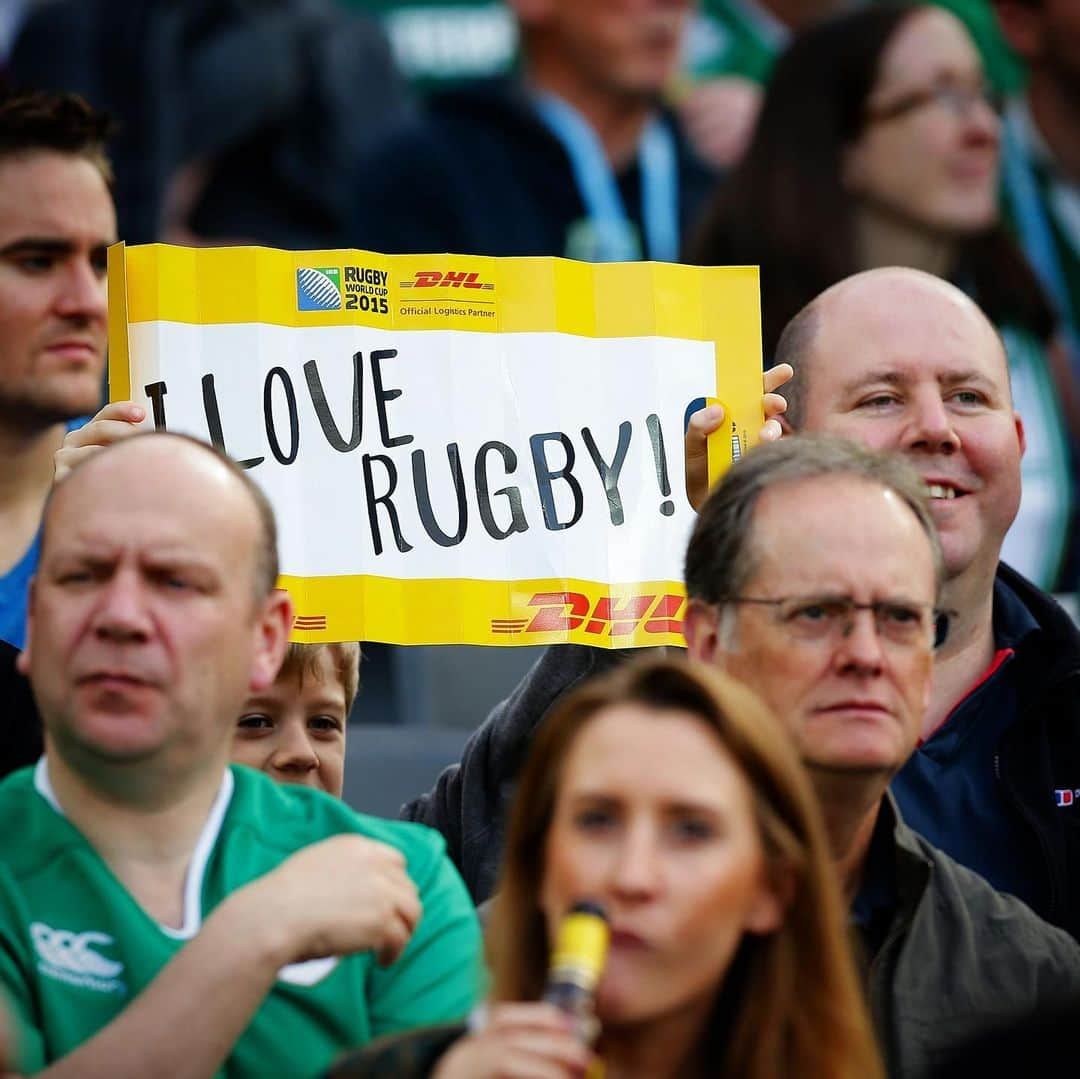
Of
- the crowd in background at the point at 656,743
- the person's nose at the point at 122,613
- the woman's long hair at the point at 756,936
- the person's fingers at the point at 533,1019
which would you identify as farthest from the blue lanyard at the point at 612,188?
the person's fingers at the point at 533,1019

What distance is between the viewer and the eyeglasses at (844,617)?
3756 mm

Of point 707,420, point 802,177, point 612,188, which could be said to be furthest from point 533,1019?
point 612,188

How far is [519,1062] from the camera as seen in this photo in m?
2.71

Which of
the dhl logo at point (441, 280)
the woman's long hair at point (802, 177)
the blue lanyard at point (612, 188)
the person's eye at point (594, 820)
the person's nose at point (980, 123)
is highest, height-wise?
the blue lanyard at point (612, 188)

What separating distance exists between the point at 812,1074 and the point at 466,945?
2.04ft

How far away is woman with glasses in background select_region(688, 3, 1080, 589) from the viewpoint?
6152 millimetres

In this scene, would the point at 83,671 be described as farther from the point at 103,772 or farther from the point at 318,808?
the point at 318,808

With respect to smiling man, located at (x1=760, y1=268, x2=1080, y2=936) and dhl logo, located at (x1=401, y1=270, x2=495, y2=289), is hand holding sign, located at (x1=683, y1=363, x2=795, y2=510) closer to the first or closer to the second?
smiling man, located at (x1=760, y1=268, x2=1080, y2=936)

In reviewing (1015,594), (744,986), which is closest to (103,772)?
(744,986)

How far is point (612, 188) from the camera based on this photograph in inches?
302

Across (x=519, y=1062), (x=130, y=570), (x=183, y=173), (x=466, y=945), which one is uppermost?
(x=183, y=173)

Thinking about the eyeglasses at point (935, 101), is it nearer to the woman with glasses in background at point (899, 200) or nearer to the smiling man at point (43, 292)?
the woman with glasses in background at point (899, 200)

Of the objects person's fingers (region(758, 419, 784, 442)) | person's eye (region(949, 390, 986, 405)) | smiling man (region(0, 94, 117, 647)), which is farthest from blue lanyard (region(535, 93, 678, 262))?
person's fingers (region(758, 419, 784, 442))

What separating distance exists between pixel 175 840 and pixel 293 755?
1002 millimetres
